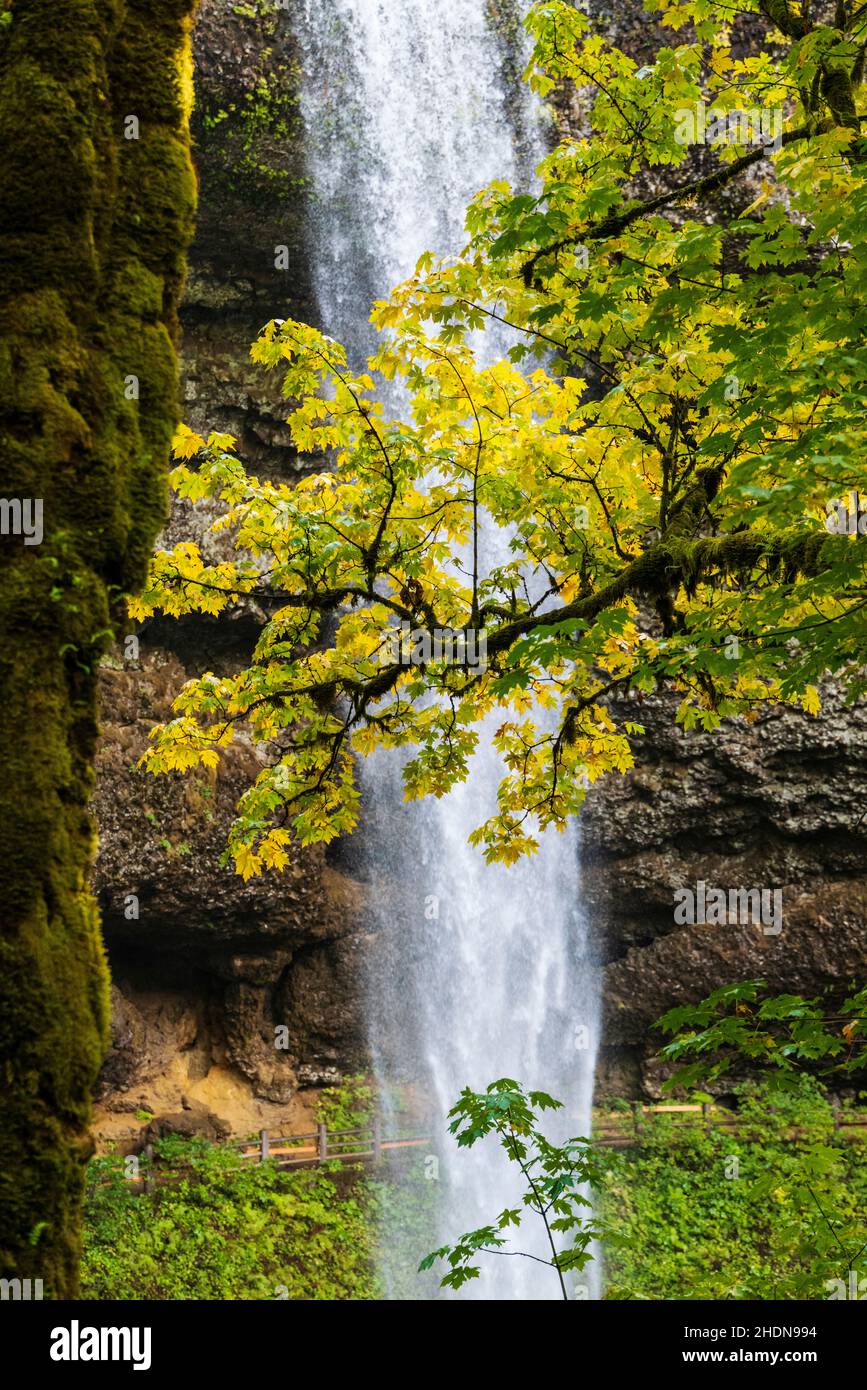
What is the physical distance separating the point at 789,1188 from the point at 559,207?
5.10m

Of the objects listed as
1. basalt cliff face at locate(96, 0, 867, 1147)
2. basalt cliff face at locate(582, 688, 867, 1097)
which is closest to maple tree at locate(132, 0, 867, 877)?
basalt cliff face at locate(96, 0, 867, 1147)

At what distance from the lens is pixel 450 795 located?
53.8 ft

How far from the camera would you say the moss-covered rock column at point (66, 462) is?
9.46 feet

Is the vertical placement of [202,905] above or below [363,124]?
below

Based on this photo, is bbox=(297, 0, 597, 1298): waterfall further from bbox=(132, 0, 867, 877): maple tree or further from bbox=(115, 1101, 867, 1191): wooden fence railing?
bbox=(132, 0, 867, 877): maple tree

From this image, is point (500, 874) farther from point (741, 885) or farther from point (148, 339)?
point (148, 339)

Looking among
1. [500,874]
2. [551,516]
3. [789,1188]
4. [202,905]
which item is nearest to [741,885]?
[500,874]

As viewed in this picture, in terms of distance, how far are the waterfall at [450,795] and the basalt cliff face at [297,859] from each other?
0.42 m

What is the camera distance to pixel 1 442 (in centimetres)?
310

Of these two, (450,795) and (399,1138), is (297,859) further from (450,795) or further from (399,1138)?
(399,1138)

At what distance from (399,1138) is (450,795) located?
15.4 ft
